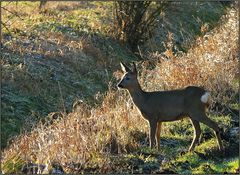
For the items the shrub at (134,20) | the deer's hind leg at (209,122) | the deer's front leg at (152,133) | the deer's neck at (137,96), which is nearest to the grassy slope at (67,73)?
the deer's front leg at (152,133)

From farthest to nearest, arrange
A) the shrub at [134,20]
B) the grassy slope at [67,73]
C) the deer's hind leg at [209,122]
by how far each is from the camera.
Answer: the shrub at [134,20] < the deer's hind leg at [209,122] < the grassy slope at [67,73]

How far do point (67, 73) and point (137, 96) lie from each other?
6.79 metres

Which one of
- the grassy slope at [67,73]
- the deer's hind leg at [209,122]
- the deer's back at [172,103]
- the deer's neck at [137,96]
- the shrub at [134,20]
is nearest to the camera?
the grassy slope at [67,73]

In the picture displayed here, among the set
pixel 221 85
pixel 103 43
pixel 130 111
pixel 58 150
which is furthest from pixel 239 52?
pixel 58 150

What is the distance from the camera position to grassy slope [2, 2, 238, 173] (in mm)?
9516

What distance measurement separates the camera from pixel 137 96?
1085 cm

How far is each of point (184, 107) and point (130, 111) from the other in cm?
188

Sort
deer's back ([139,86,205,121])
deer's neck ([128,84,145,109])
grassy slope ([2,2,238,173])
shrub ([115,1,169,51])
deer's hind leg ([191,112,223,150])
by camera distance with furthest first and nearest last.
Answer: shrub ([115,1,169,51]) < deer's neck ([128,84,145,109]) < deer's back ([139,86,205,121]) < deer's hind leg ([191,112,223,150]) < grassy slope ([2,2,238,173])

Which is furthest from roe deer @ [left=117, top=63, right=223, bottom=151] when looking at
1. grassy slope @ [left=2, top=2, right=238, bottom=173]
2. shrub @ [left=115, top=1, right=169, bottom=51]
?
shrub @ [left=115, top=1, right=169, bottom=51]

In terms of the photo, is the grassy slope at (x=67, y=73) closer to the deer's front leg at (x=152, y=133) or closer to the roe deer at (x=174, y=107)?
the deer's front leg at (x=152, y=133)

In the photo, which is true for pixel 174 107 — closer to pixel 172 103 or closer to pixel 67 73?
pixel 172 103

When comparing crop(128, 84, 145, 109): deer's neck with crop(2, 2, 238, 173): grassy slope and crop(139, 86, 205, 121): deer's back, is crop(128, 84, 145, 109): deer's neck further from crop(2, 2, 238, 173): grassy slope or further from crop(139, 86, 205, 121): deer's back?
crop(2, 2, 238, 173): grassy slope

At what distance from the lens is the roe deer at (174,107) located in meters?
10.1

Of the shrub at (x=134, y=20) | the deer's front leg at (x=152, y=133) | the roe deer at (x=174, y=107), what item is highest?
the shrub at (x=134, y=20)
